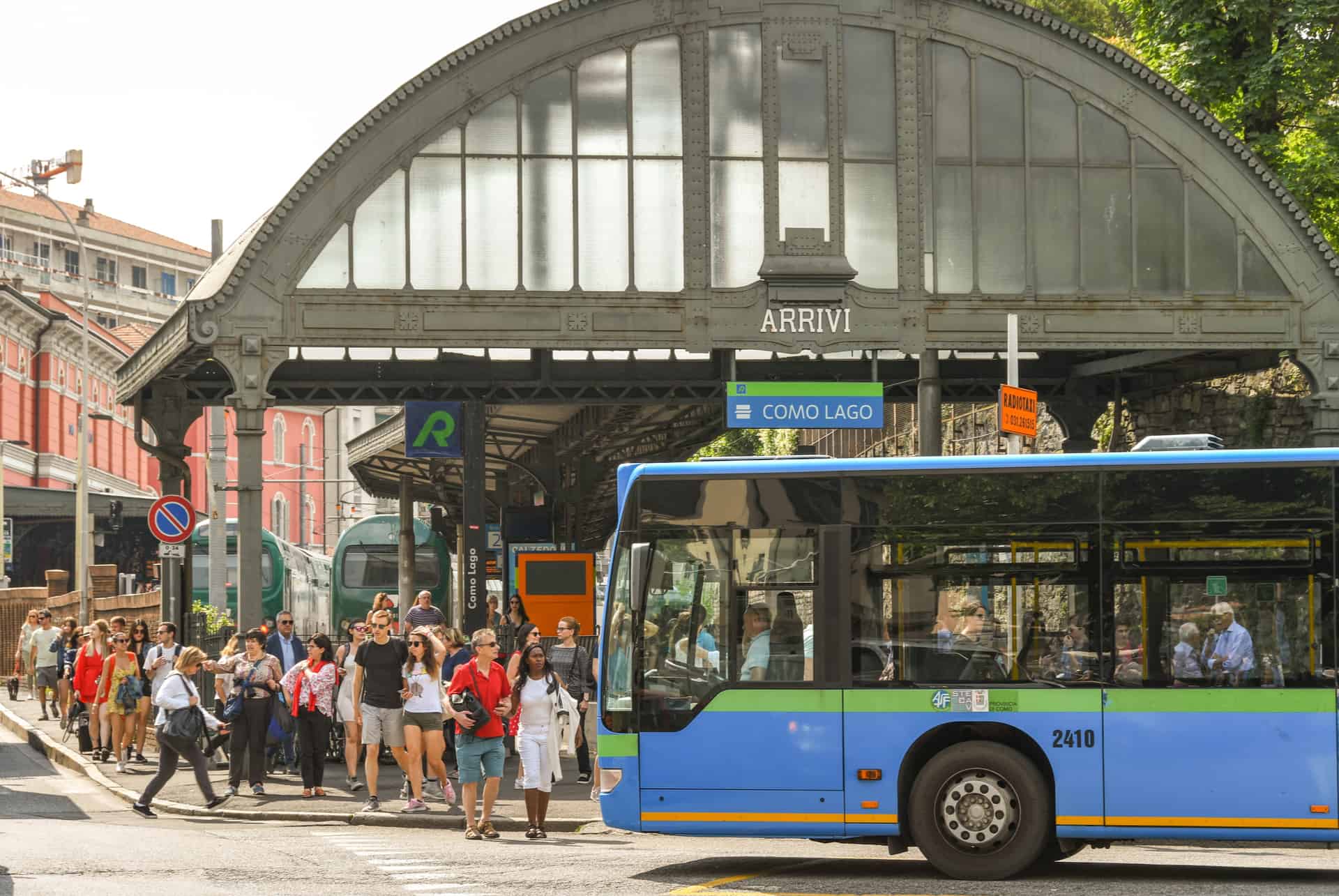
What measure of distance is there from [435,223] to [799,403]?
561cm

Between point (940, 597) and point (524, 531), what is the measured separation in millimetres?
29385

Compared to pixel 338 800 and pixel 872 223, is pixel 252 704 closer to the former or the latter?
pixel 338 800

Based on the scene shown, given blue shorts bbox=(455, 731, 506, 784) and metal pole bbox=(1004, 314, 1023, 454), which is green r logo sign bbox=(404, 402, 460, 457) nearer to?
metal pole bbox=(1004, 314, 1023, 454)

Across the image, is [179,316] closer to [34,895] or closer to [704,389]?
[704,389]

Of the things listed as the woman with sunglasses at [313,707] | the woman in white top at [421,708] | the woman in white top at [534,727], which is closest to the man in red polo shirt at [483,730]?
the woman in white top at [534,727]

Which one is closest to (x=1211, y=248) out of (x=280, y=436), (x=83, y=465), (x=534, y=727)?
(x=534, y=727)

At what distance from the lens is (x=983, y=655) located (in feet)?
43.5

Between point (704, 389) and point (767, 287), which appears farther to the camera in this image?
point (704, 389)

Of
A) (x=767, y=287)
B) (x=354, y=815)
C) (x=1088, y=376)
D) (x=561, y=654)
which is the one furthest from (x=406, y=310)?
(x=1088, y=376)

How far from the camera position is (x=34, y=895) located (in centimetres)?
1227

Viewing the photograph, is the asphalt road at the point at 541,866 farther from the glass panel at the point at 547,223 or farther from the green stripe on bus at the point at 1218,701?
the glass panel at the point at 547,223

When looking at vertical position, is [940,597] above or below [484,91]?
below

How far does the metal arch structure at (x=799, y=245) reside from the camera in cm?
2541

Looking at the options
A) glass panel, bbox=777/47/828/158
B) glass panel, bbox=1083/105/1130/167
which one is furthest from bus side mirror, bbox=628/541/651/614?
glass panel, bbox=1083/105/1130/167
